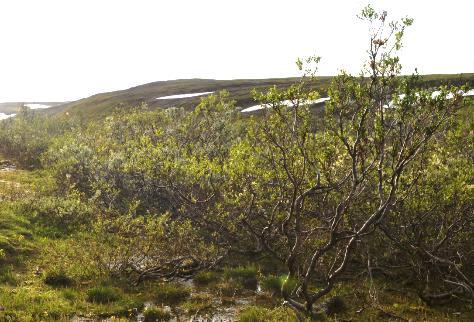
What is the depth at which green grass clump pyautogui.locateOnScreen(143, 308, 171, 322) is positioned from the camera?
1275cm

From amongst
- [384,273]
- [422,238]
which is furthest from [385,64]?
[384,273]

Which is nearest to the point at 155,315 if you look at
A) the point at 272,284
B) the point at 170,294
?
the point at 170,294

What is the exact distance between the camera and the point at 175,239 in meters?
17.2

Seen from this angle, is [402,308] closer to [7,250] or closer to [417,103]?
[417,103]

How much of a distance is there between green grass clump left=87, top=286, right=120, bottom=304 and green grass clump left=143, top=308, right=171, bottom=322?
1708 millimetres

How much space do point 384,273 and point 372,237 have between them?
147cm

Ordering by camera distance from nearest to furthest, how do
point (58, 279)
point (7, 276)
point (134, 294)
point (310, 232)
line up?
point (310, 232)
point (134, 294)
point (7, 276)
point (58, 279)

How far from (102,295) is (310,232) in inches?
281

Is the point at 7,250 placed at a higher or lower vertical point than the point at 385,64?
lower

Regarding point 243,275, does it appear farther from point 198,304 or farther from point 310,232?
point 310,232

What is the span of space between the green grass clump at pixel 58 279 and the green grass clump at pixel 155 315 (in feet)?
12.6

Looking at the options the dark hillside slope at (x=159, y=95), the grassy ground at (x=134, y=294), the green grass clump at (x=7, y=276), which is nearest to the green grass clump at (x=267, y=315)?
the grassy ground at (x=134, y=294)

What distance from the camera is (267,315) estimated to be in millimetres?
12453

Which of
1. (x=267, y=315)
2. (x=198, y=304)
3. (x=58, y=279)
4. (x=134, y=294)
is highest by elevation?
(x=58, y=279)
